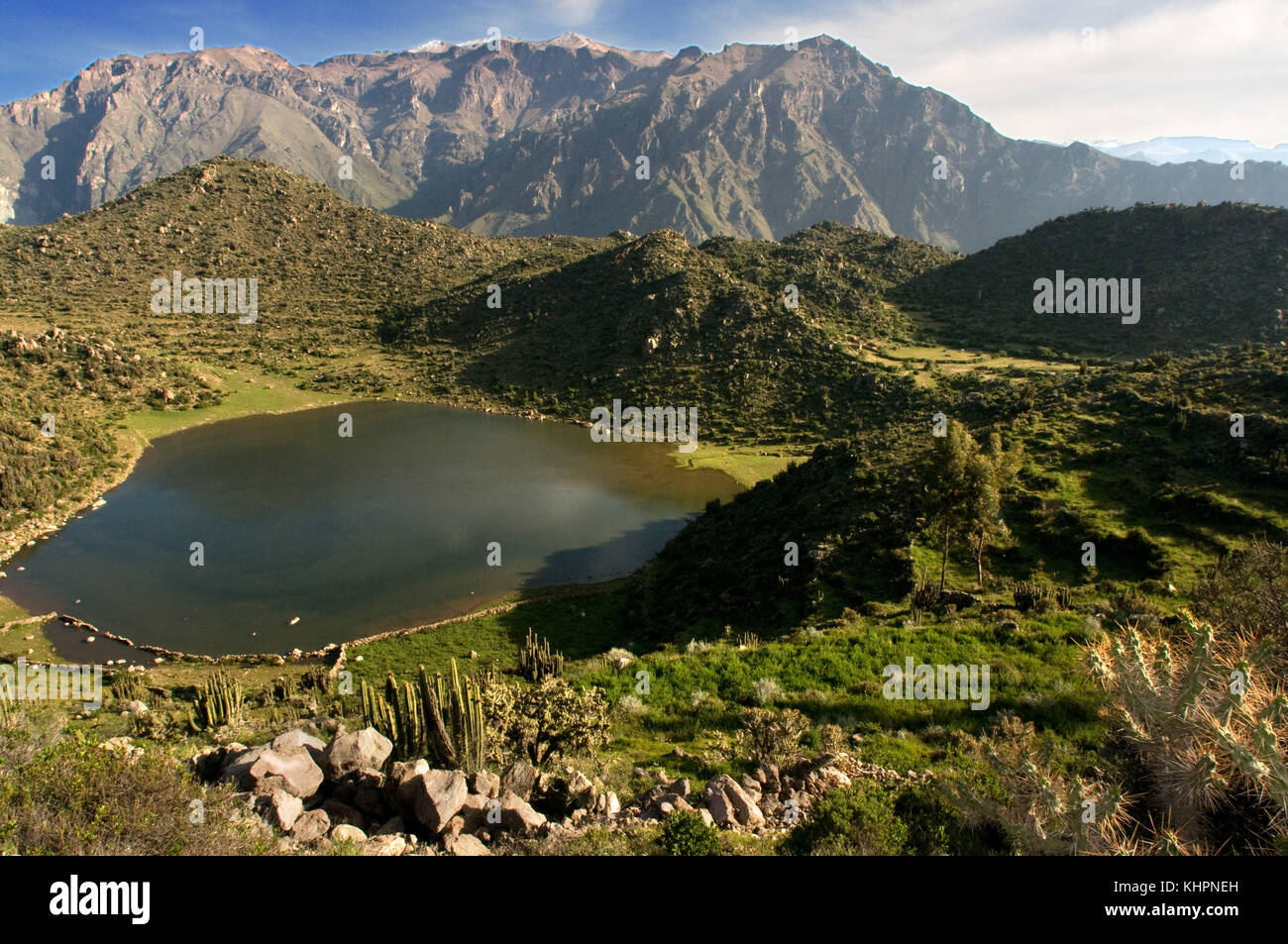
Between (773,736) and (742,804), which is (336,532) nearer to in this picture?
(773,736)

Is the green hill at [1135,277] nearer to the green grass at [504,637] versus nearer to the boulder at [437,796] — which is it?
the green grass at [504,637]

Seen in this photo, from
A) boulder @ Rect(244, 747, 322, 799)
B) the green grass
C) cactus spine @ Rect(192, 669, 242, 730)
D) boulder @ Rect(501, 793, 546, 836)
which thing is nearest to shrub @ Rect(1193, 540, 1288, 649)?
boulder @ Rect(501, 793, 546, 836)

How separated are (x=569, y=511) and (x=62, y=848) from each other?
96.3 ft

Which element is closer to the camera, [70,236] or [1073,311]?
[1073,311]

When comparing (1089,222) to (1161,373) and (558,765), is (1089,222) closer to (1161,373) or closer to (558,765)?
(1161,373)

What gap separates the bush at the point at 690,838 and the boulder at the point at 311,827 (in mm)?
3748

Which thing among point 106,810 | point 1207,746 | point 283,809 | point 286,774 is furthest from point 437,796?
point 1207,746

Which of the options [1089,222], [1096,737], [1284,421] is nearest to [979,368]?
[1284,421]

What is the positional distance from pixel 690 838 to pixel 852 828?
5.43ft

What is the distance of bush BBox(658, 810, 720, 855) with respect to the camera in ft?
18.8

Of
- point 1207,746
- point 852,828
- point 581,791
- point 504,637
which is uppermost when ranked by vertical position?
point 1207,746

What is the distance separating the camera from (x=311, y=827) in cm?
671

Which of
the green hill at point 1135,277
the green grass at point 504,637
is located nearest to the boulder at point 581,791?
the green grass at point 504,637

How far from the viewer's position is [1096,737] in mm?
8516
